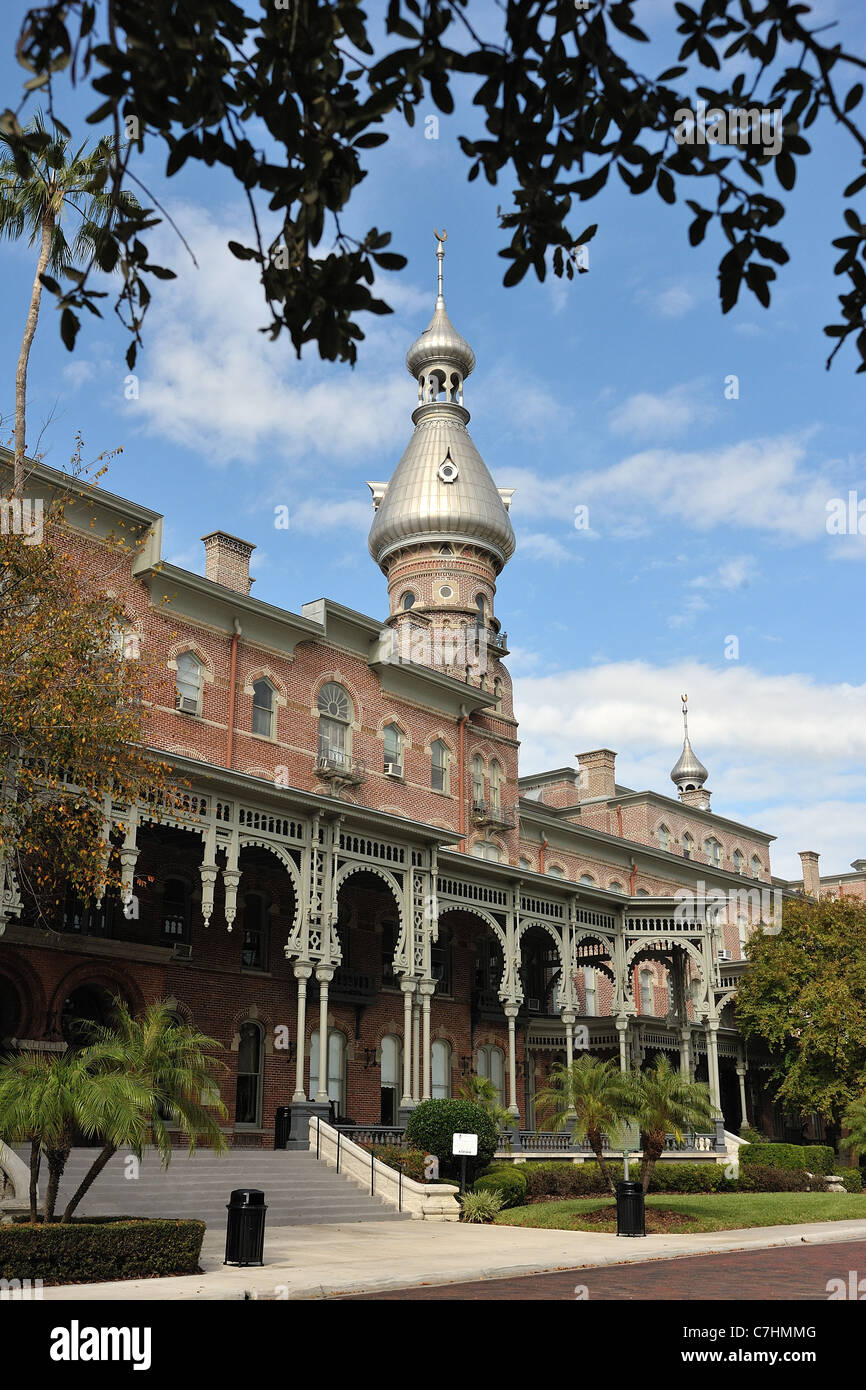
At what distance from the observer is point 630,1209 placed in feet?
63.3

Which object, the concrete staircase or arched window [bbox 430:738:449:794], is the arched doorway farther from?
arched window [bbox 430:738:449:794]

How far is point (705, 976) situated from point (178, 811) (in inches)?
728

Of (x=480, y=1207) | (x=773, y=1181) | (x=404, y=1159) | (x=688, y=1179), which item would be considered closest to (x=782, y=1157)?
(x=773, y=1181)

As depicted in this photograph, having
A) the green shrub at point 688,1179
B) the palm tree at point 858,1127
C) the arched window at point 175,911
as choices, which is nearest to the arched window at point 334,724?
the arched window at point 175,911

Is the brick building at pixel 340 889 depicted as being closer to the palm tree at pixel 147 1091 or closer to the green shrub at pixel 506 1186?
the green shrub at pixel 506 1186

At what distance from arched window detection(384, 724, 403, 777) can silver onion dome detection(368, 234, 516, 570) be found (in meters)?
15.5

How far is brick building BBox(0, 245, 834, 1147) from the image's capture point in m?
26.4

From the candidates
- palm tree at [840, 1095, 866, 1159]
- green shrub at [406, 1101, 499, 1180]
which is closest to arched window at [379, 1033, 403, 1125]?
green shrub at [406, 1101, 499, 1180]

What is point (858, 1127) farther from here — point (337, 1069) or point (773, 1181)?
point (337, 1069)

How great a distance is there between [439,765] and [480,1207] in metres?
16.7

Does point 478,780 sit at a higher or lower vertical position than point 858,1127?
higher

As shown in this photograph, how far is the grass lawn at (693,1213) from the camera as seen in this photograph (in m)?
21.3
